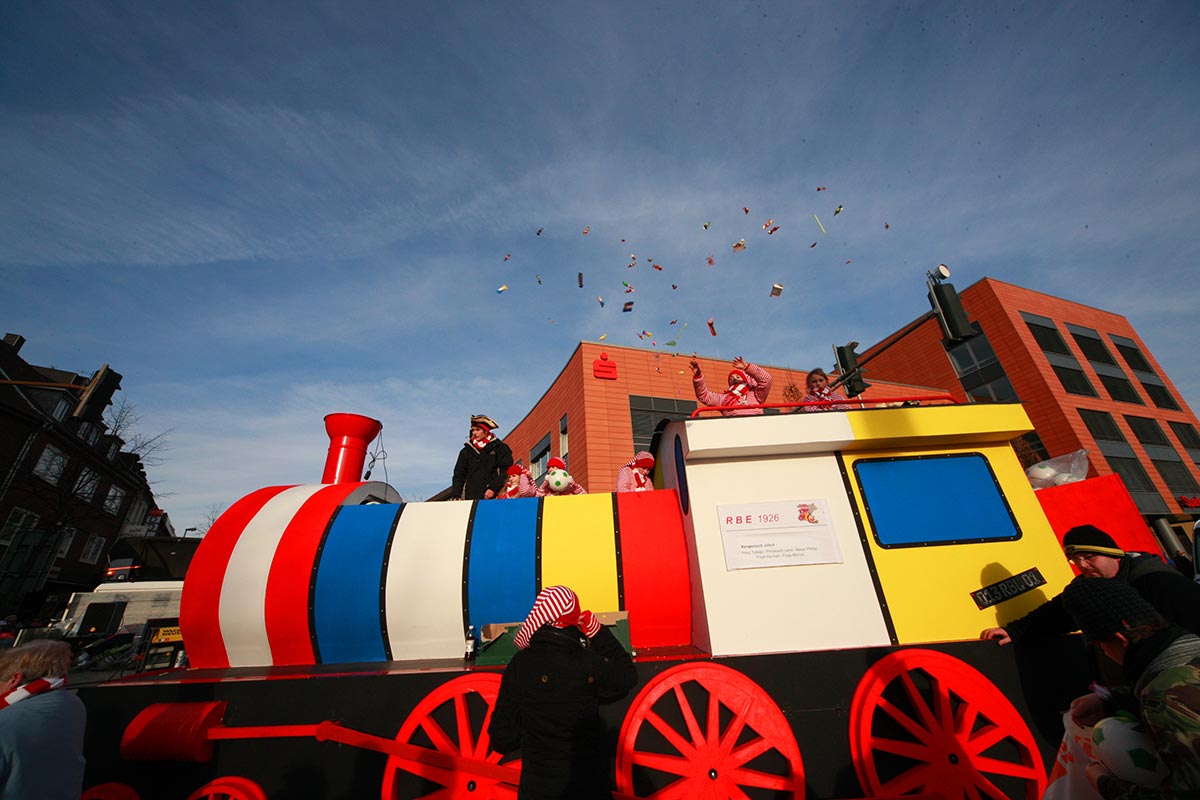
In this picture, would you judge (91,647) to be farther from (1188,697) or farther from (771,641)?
(1188,697)

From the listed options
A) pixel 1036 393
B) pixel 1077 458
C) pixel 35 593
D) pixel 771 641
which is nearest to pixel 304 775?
pixel 771 641

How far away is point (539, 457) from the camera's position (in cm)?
2053

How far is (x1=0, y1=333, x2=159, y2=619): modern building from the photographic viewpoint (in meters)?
18.6

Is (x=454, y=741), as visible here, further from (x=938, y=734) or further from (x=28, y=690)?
(x=938, y=734)

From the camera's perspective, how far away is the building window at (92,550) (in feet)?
80.3

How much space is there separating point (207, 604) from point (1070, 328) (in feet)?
140

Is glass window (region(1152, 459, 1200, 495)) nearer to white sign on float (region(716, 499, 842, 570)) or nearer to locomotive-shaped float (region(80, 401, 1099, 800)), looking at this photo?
locomotive-shaped float (region(80, 401, 1099, 800))

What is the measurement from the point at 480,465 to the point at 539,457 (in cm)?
1439

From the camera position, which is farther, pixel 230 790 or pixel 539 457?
pixel 539 457

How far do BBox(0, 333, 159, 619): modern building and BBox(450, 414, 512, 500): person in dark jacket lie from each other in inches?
712

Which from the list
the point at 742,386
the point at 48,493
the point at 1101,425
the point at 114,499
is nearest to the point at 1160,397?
the point at 1101,425

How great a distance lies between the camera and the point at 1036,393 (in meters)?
25.8

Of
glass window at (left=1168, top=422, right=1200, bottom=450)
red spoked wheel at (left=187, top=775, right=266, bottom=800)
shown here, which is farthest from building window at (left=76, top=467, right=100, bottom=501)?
glass window at (left=1168, top=422, right=1200, bottom=450)

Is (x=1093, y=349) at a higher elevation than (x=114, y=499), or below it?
higher
